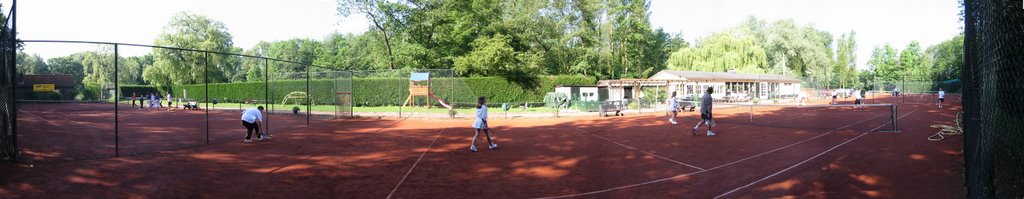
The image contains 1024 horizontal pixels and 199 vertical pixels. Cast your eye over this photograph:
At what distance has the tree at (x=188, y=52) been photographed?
4631 centimetres

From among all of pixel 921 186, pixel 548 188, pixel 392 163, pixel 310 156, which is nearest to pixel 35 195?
pixel 310 156

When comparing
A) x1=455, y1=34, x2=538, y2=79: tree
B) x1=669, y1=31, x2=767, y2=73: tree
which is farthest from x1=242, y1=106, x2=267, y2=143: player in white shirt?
x1=669, y1=31, x2=767, y2=73: tree

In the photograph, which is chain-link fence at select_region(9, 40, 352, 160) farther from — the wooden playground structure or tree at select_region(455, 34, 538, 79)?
tree at select_region(455, 34, 538, 79)

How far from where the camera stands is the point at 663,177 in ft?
28.7

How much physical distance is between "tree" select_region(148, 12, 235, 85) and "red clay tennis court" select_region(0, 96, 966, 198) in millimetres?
37600

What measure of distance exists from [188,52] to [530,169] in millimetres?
51823

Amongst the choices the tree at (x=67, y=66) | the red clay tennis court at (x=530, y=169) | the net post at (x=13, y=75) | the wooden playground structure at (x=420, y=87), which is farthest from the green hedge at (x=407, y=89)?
the net post at (x=13, y=75)

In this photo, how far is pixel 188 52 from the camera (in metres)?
48.7

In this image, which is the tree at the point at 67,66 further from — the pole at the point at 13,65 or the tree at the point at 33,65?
the pole at the point at 13,65

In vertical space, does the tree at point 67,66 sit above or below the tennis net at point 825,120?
above

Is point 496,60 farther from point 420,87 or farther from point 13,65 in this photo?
point 13,65

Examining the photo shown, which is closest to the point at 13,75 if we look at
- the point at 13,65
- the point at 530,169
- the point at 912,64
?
the point at 13,65

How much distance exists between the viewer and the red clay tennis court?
752cm

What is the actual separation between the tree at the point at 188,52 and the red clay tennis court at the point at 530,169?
37.6 metres
